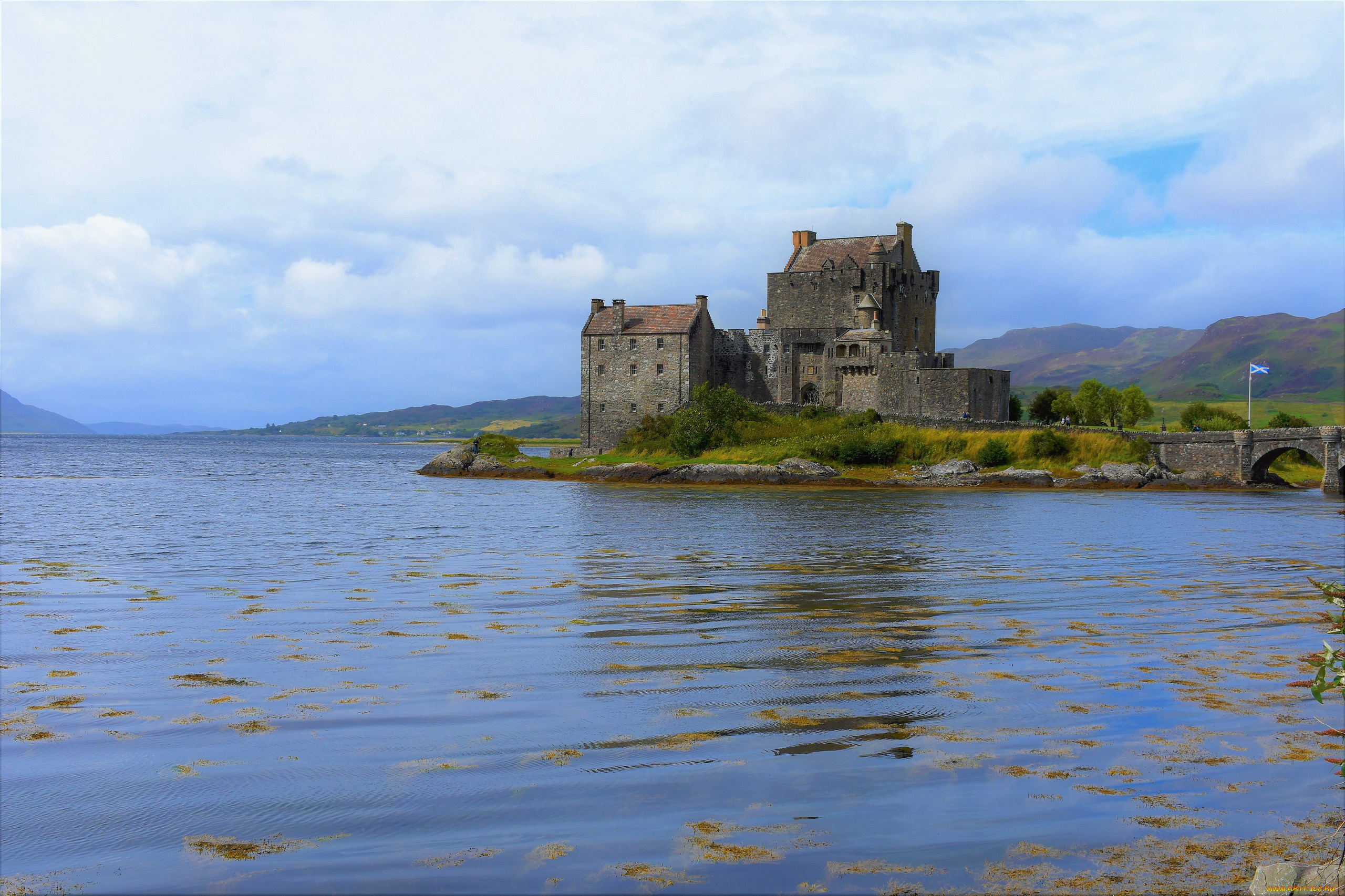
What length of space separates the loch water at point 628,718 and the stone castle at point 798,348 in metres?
47.5

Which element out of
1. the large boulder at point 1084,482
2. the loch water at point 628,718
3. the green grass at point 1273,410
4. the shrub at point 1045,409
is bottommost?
the loch water at point 628,718

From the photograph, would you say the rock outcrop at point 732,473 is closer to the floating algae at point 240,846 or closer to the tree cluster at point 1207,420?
the tree cluster at point 1207,420

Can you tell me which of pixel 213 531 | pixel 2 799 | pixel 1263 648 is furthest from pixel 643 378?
pixel 2 799

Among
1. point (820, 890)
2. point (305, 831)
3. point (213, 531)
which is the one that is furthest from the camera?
point (213, 531)

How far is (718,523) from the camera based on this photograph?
3341cm

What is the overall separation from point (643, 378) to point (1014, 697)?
62.0 meters

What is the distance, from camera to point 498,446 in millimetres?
74812

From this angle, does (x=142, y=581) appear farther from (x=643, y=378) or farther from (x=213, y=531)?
(x=643, y=378)

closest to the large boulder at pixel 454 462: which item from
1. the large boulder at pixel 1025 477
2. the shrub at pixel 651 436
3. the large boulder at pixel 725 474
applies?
the shrub at pixel 651 436

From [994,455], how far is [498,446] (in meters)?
35.2

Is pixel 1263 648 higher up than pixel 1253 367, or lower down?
lower down

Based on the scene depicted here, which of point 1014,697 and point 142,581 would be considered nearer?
point 1014,697

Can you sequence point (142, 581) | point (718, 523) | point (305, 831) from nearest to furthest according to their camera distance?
point (305, 831) → point (142, 581) → point (718, 523)

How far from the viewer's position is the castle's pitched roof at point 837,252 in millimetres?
73875
